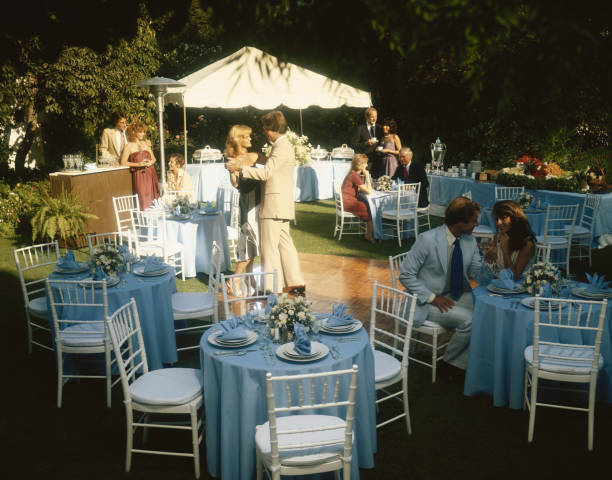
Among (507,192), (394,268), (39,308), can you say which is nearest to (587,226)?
(507,192)

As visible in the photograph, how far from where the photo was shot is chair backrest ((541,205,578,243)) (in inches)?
280

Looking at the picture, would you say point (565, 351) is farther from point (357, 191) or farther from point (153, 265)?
point (357, 191)

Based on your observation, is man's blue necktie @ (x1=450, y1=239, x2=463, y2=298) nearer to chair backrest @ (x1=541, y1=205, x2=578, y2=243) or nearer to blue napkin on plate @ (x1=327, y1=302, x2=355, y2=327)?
blue napkin on plate @ (x1=327, y1=302, x2=355, y2=327)

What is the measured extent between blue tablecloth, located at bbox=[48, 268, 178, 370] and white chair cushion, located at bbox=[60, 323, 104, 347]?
31 centimetres

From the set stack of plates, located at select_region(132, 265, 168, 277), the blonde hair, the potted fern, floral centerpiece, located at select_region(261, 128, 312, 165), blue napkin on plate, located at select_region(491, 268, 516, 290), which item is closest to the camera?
blue napkin on plate, located at select_region(491, 268, 516, 290)

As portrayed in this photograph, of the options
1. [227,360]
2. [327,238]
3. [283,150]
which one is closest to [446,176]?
[327,238]

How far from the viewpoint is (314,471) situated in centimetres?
262

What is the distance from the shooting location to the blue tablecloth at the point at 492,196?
8445mm

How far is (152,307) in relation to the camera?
455 centimetres

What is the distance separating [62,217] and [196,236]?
2.50 m

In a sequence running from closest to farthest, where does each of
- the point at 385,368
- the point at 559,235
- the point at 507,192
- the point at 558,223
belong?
the point at 385,368, the point at 559,235, the point at 558,223, the point at 507,192

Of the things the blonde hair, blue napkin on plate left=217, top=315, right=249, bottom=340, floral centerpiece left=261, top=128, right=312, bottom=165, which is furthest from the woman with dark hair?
blue napkin on plate left=217, top=315, right=249, bottom=340

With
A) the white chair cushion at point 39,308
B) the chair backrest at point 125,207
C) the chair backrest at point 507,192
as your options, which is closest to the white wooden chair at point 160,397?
the white chair cushion at point 39,308

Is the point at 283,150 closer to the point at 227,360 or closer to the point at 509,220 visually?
the point at 509,220
